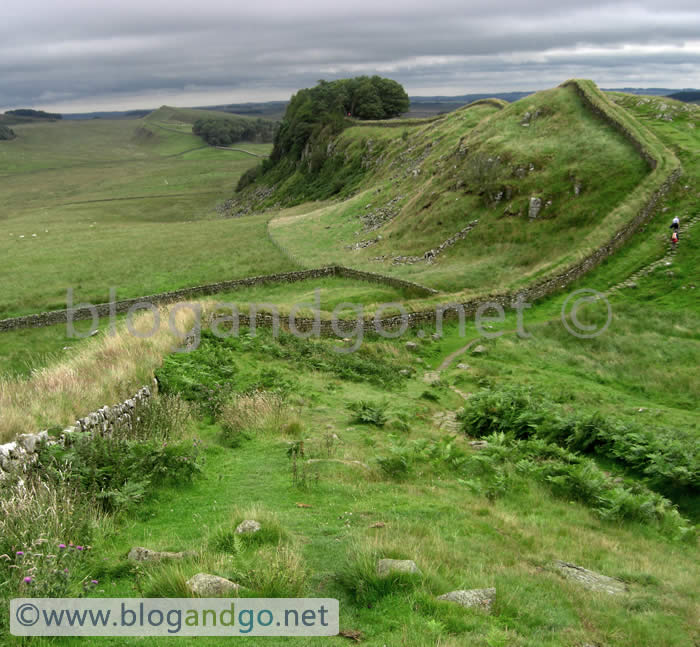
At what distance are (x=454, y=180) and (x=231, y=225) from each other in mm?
36086

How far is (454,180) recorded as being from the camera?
157 ft

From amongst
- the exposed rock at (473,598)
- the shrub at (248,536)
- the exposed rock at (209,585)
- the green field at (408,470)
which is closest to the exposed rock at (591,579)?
the green field at (408,470)

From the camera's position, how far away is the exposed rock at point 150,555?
7129 mm

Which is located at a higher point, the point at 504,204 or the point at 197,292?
the point at 504,204

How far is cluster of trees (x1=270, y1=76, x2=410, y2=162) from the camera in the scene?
111 meters

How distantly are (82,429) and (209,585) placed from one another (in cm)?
579

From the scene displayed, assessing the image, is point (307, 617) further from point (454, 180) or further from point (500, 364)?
point (454, 180)

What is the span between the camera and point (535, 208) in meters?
38.1

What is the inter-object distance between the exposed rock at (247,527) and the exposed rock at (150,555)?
2.56 ft

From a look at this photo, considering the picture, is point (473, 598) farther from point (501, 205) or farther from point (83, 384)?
point (501, 205)

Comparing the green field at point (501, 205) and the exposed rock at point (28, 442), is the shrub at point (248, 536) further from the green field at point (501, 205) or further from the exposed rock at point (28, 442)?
the green field at point (501, 205)

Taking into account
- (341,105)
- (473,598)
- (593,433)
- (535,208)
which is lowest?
(593,433)

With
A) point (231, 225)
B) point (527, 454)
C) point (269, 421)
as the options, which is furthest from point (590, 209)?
point (231, 225)

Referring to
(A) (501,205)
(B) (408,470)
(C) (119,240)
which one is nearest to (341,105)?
(C) (119,240)
